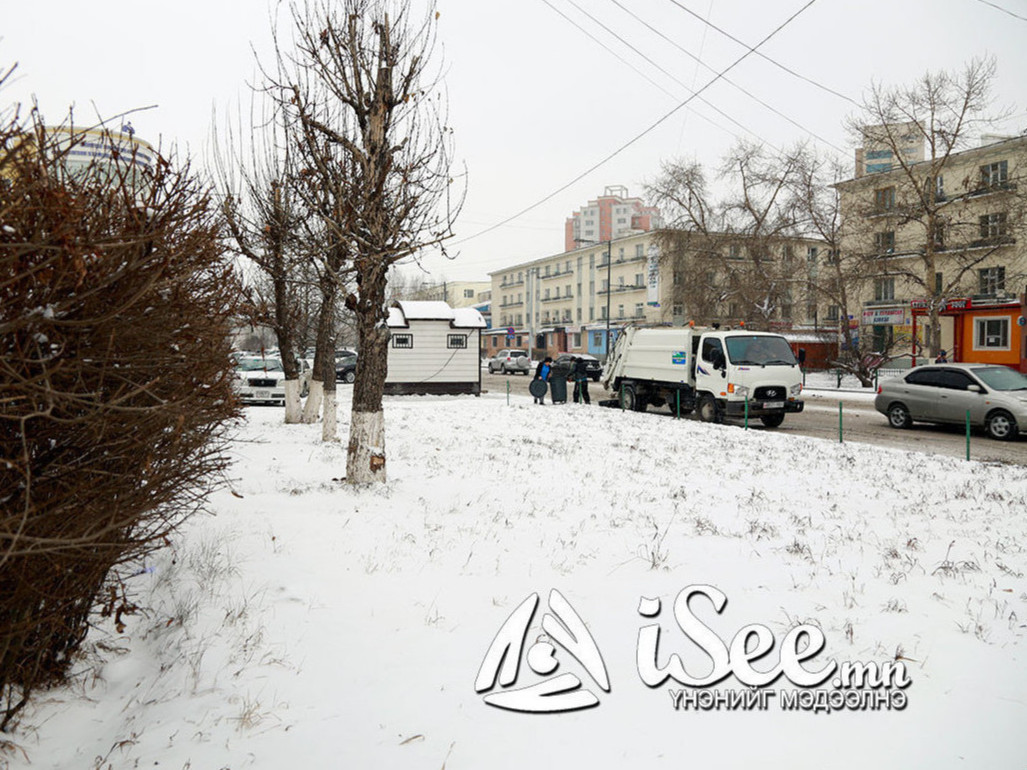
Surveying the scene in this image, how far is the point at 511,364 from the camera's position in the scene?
167 ft

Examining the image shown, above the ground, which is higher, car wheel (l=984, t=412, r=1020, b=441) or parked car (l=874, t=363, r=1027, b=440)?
parked car (l=874, t=363, r=1027, b=440)

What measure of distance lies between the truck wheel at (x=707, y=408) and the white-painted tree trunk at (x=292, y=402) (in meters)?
9.93

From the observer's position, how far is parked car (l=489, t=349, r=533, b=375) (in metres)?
50.3

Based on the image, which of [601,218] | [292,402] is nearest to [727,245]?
→ [292,402]

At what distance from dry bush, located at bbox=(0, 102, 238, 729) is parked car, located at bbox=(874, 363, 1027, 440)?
49.0ft

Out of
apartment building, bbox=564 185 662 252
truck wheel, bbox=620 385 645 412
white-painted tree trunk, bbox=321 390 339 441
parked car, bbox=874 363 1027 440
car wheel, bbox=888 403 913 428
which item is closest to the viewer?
white-painted tree trunk, bbox=321 390 339 441

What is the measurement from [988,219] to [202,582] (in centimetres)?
4049

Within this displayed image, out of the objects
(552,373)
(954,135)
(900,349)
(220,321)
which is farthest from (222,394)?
(900,349)

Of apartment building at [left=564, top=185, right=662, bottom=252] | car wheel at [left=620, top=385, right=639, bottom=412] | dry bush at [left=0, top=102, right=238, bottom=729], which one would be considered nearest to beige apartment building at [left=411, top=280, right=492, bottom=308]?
apartment building at [left=564, top=185, right=662, bottom=252]

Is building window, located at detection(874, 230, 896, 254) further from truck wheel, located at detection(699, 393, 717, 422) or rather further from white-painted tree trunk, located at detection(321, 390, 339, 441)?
white-painted tree trunk, located at detection(321, 390, 339, 441)

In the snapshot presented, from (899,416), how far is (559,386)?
397 inches

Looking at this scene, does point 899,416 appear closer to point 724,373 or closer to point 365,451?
point 724,373

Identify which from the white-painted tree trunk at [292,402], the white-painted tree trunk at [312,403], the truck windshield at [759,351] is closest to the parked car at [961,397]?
the truck windshield at [759,351]

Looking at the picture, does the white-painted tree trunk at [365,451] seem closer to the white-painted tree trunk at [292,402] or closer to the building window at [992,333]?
the white-painted tree trunk at [292,402]
